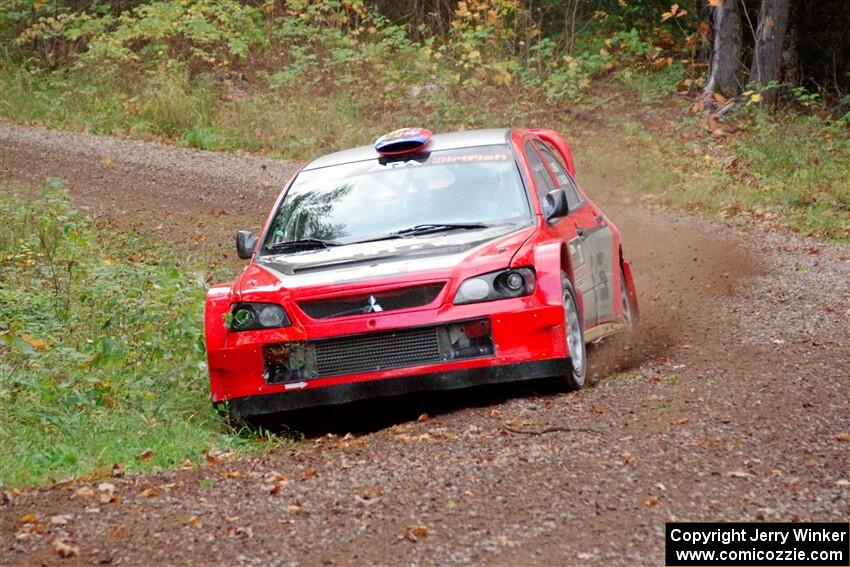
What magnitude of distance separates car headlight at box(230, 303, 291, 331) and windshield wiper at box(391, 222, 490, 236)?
3.44 ft

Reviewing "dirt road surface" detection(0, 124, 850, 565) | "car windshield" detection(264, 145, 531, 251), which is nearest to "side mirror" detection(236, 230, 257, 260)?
"car windshield" detection(264, 145, 531, 251)

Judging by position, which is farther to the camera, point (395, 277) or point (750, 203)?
point (750, 203)

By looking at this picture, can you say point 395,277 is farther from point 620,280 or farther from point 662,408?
point 620,280

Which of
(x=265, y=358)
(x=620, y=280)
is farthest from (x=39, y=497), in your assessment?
(x=620, y=280)

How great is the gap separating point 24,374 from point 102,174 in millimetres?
10563

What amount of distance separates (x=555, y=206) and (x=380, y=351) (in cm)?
162

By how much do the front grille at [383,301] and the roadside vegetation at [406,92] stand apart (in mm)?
3728

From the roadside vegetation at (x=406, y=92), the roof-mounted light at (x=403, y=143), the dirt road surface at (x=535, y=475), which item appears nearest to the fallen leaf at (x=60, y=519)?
the dirt road surface at (x=535, y=475)

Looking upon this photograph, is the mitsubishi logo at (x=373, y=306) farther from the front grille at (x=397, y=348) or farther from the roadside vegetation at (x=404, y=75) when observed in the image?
the roadside vegetation at (x=404, y=75)

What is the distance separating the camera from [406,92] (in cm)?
2256

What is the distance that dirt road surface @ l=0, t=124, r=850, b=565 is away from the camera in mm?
4809

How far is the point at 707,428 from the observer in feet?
20.7

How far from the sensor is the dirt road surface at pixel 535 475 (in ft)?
15.8

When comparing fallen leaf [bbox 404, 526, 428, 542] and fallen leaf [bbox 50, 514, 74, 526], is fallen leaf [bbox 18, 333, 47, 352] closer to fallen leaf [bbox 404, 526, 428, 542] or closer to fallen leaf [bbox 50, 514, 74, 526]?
fallen leaf [bbox 50, 514, 74, 526]
